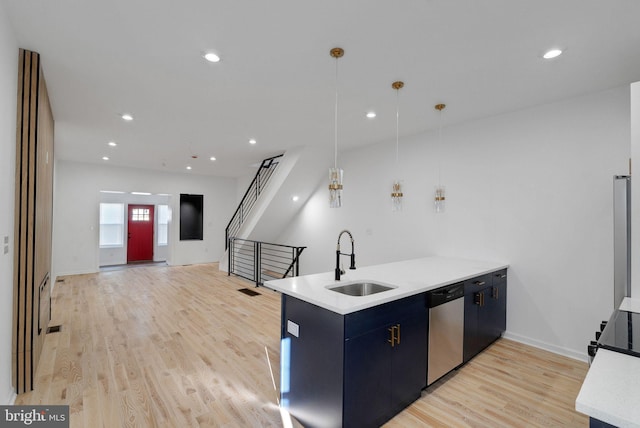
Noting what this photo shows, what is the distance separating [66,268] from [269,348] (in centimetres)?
672

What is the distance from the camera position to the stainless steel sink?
2572 mm

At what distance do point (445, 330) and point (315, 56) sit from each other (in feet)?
8.52

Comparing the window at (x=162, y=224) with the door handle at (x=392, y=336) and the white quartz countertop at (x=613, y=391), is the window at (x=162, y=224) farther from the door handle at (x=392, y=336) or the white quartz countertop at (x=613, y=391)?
the white quartz countertop at (x=613, y=391)

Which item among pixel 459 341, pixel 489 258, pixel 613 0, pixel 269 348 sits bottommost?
pixel 269 348

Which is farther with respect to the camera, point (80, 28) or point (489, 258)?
point (489, 258)

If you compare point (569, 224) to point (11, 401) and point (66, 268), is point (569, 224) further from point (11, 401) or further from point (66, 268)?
point (66, 268)

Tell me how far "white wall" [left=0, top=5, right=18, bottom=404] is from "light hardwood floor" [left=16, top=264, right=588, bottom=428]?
1.68 feet

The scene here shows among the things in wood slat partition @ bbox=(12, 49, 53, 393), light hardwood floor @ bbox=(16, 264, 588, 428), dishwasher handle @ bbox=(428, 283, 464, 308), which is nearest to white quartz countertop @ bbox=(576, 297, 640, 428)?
dishwasher handle @ bbox=(428, 283, 464, 308)

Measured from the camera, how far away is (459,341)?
2.81 meters

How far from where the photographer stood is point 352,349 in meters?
1.88

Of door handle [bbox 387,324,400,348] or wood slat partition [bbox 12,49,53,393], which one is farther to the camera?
wood slat partition [bbox 12,49,53,393]

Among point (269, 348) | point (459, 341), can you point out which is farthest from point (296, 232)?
point (459, 341)

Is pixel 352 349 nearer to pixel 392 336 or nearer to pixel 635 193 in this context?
pixel 392 336

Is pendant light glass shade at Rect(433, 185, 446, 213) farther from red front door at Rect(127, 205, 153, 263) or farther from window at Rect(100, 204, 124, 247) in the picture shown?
window at Rect(100, 204, 124, 247)
